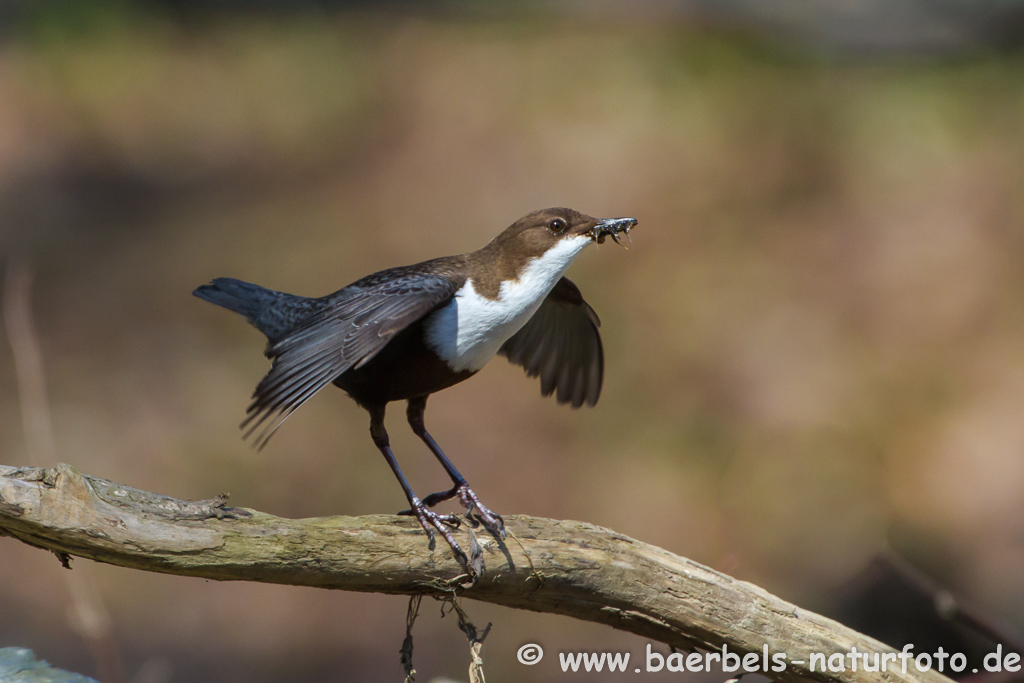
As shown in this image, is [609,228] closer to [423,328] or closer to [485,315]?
[485,315]

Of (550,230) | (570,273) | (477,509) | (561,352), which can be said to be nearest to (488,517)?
(477,509)

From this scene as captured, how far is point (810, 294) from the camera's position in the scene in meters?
8.41

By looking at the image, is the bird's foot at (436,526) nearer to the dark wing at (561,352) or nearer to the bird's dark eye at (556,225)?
the bird's dark eye at (556,225)

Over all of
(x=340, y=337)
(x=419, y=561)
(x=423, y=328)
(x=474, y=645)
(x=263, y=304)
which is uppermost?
(x=263, y=304)

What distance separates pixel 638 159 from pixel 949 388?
376cm

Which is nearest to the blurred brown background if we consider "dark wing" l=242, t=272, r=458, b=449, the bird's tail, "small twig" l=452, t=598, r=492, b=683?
the bird's tail

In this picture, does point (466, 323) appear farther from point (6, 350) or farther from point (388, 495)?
point (6, 350)

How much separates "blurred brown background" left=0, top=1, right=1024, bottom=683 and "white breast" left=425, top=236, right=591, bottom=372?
368cm

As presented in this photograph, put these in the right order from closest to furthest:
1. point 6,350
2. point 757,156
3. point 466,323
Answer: point 466,323, point 6,350, point 757,156

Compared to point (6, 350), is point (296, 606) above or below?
below

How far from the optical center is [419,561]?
2863mm

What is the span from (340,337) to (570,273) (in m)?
5.68

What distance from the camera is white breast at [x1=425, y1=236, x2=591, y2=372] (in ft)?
10.9

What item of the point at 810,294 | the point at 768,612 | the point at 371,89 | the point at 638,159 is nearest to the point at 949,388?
the point at 810,294
